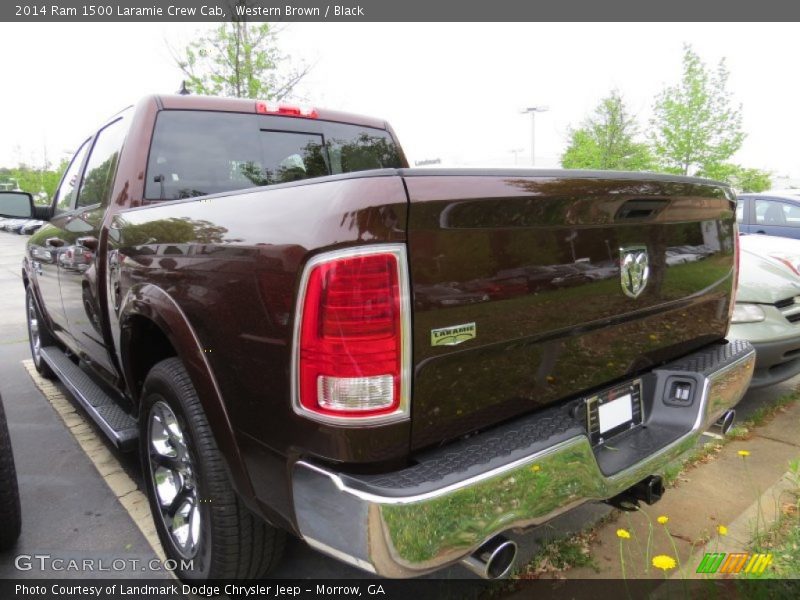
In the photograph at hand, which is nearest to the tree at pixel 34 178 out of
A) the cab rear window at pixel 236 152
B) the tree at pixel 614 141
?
the tree at pixel 614 141

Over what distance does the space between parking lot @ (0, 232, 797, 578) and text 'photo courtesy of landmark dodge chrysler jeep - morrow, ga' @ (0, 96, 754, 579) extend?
400 mm

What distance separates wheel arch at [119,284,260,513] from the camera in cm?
172

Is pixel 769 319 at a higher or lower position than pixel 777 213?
lower

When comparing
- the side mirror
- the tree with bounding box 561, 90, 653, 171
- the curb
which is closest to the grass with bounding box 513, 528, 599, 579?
the curb

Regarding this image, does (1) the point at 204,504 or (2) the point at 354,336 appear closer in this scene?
(2) the point at 354,336

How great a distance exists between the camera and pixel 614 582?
2.18 m

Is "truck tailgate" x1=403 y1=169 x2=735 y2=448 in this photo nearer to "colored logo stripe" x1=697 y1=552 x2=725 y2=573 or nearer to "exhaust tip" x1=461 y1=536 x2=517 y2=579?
"exhaust tip" x1=461 y1=536 x2=517 y2=579

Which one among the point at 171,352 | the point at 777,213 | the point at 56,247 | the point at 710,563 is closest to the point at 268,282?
the point at 171,352

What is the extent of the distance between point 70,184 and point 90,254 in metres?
1.47

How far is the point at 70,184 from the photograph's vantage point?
389 centimetres

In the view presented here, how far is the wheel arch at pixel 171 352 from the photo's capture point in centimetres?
172

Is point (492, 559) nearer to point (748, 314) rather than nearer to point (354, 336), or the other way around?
point (354, 336)
